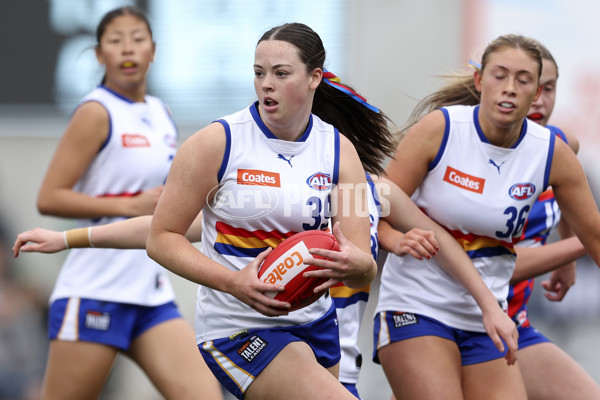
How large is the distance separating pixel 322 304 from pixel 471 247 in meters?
0.97

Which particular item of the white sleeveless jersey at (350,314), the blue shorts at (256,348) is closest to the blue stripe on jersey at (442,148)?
the white sleeveless jersey at (350,314)

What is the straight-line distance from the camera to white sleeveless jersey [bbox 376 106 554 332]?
431cm

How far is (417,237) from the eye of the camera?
159 inches

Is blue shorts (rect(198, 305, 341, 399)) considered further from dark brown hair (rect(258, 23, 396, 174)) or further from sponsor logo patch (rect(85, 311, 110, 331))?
sponsor logo patch (rect(85, 311, 110, 331))

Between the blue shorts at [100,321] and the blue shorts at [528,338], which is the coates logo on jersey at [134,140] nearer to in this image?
the blue shorts at [100,321]

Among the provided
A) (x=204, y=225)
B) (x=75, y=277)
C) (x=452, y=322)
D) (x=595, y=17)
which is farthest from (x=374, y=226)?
(x=595, y=17)

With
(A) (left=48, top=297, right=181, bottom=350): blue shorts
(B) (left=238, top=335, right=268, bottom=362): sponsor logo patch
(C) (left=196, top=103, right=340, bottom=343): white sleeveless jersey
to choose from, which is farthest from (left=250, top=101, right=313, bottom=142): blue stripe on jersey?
(A) (left=48, top=297, right=181, bottom=350): blue shorts

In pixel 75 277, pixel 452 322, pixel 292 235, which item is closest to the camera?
pixel 292 235

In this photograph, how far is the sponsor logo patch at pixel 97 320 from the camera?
4.86m

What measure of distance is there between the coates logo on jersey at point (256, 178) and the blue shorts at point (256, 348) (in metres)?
0.53

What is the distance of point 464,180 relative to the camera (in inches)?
170

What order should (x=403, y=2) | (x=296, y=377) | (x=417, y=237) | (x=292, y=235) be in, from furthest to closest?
(x=403, y=2) → (x=417, y=237) → (x=292, y=235) → (x=296, y=377)

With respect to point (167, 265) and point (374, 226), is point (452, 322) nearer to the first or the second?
point (374, 226)

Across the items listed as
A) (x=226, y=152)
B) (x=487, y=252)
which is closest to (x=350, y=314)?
(x=487, y=252)
